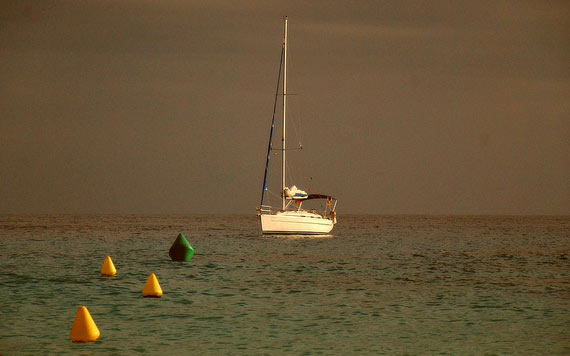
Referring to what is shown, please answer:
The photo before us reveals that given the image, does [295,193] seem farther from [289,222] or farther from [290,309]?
[290,309]

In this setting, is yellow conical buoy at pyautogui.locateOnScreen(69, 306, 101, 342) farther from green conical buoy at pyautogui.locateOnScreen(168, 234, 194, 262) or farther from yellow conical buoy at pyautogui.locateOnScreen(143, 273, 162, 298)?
green conical buoy at pyautogui.locateOnScreen(168, 234, 194, 262)

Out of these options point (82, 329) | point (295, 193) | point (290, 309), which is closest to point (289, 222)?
point (295, 193)

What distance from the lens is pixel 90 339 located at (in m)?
15.7

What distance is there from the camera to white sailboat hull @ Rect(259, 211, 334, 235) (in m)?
57.3

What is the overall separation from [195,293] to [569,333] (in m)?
13.2

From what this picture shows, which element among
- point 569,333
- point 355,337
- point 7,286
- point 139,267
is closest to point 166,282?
point 7,286

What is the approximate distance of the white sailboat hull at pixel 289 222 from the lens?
5731cm

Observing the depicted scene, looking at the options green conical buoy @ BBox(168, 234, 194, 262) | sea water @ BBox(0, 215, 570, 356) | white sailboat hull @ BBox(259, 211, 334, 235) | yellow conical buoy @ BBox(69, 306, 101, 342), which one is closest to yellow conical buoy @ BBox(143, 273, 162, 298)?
sea water @ BBox(0, 215, 570, 356)

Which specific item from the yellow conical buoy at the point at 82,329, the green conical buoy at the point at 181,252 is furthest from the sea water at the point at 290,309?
the green conical buoy at the point at 181,252

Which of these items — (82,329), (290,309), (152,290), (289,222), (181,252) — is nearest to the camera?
(82,329)

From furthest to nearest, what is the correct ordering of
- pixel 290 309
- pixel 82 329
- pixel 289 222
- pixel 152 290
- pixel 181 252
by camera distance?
pixel 289 222, pixel 181 252, pixel 152 290, pixel 290 309, pixel 82 329

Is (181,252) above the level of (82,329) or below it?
above

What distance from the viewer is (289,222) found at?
57406 millimetres

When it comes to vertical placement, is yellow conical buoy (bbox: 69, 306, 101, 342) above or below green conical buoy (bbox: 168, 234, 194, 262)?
below
